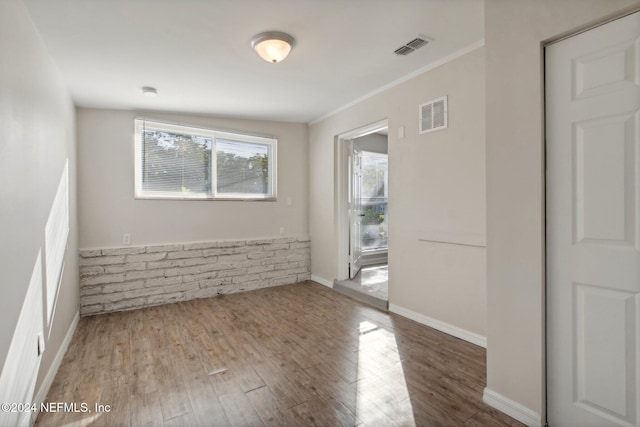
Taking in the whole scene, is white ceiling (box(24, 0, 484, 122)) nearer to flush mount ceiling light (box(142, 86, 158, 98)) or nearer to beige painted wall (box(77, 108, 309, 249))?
flush mount ceiling light (box(142, 86, 158, 98))

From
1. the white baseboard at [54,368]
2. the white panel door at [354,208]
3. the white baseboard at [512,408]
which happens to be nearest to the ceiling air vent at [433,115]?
the white panel door at [354,208]

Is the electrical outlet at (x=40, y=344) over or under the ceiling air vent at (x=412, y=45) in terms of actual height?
under

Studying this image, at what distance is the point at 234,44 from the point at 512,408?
3010 mm

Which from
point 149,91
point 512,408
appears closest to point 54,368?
point 149,91

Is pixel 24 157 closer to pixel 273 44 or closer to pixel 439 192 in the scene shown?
pixel 273 44

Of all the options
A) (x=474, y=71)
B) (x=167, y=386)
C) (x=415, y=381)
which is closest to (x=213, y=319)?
(x=167, y=386)

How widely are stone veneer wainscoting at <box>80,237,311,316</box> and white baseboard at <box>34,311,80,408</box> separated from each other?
51 centimetres

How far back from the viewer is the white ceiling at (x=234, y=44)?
1982 millimetres

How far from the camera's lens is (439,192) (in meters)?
2.89

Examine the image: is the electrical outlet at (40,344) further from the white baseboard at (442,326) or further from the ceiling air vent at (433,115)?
the ceiling air vent at (433,115)

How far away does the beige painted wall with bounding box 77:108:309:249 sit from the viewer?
364 cm

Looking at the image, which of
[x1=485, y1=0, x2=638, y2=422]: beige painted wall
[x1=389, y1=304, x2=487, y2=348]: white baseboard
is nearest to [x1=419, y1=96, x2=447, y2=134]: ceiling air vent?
[x1=485, y1=0, x2=638, y2=422]: beige painted wall

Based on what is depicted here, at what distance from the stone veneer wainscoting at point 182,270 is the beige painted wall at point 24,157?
100 centimetres

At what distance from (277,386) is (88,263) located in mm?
2831
